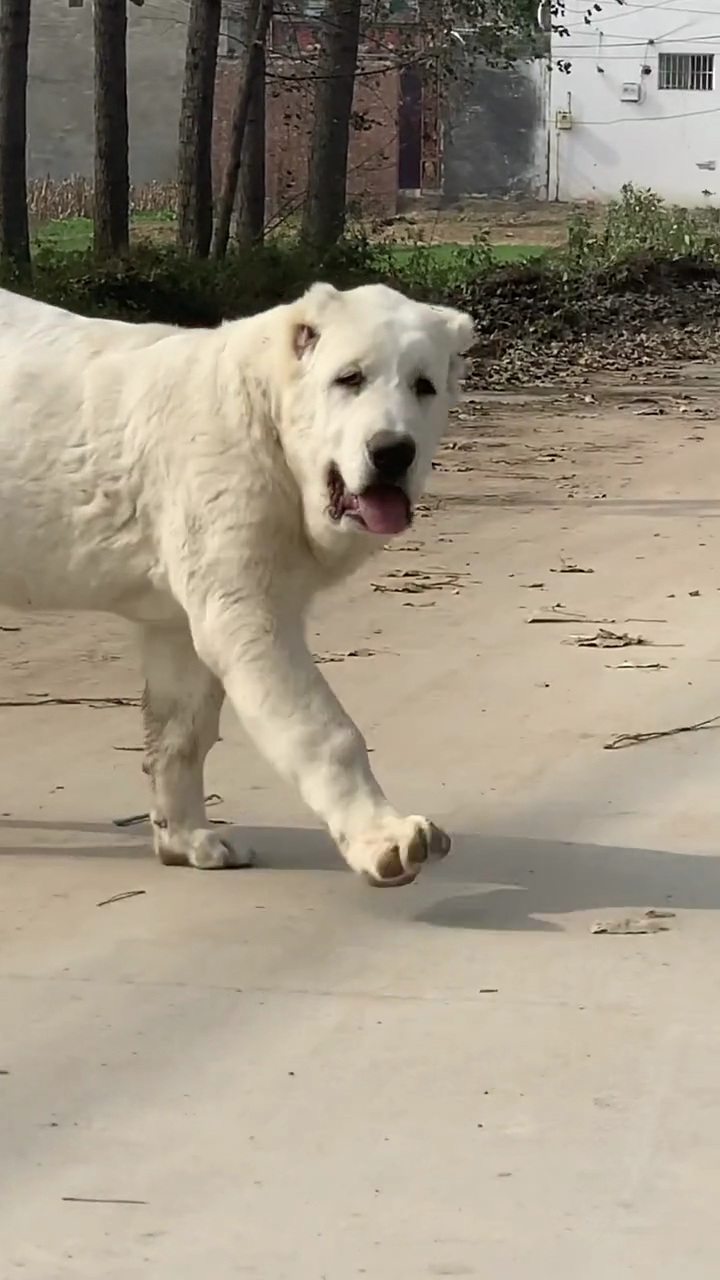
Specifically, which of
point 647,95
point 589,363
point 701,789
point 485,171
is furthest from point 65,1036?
point 647,95

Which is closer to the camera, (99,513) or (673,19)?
(99,513)

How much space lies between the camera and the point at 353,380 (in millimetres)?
5102

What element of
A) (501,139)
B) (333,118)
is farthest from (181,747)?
(501,139)

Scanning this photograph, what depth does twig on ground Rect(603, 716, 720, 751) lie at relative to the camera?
22.1ft

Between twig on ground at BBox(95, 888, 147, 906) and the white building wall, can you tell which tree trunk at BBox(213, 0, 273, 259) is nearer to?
twig on ground at BBox(95, 888, 147, 906)

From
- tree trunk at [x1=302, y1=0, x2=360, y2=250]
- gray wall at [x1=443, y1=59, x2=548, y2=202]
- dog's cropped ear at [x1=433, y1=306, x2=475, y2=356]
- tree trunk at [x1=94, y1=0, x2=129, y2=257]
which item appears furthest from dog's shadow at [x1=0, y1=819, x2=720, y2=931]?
gray wall at [x1=443, y1=59, x2=548, y2=202]

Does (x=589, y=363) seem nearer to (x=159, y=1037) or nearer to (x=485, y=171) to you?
(x=159, y=1037)

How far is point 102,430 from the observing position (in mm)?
5504

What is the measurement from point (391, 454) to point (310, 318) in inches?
19.1

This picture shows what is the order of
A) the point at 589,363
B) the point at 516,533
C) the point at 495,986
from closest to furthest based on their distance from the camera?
the point at 495,986 → the point at 516,533 → the point at 589,363

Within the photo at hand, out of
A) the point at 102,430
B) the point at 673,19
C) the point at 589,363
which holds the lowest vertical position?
the point at 589,363

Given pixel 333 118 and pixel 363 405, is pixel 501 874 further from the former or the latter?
pixel 333 118

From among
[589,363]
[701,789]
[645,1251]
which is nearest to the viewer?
[645,1251]

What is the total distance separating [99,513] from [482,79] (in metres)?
50.0
